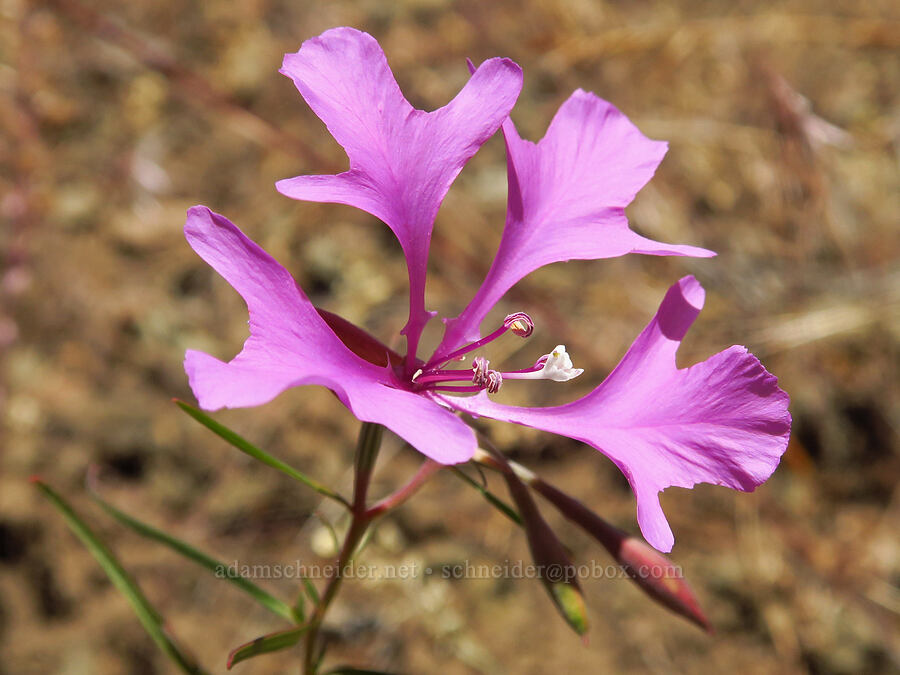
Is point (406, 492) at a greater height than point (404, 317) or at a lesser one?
greater

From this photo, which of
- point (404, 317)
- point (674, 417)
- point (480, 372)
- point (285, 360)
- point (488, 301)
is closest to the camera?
point (285, 360)

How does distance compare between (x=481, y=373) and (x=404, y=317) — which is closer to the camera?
(x=481, y=373)

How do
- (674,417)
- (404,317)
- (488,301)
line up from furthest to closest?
(404,317), (488,301), (674,417)

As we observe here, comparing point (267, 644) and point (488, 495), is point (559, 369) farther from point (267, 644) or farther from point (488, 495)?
point (267, 644)

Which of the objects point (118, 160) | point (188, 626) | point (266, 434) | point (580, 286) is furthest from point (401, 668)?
point (118, 160)

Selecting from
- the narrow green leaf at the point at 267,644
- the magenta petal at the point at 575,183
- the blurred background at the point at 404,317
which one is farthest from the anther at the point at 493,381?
the blurred background at the point at 404,317

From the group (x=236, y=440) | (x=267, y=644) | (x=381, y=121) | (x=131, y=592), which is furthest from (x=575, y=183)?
(x=131, y=592)

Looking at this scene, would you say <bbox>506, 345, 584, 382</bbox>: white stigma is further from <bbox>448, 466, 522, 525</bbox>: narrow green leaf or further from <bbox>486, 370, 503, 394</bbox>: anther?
<bbox>448, 466, 522, 525</bbox>: narrow green leaf
